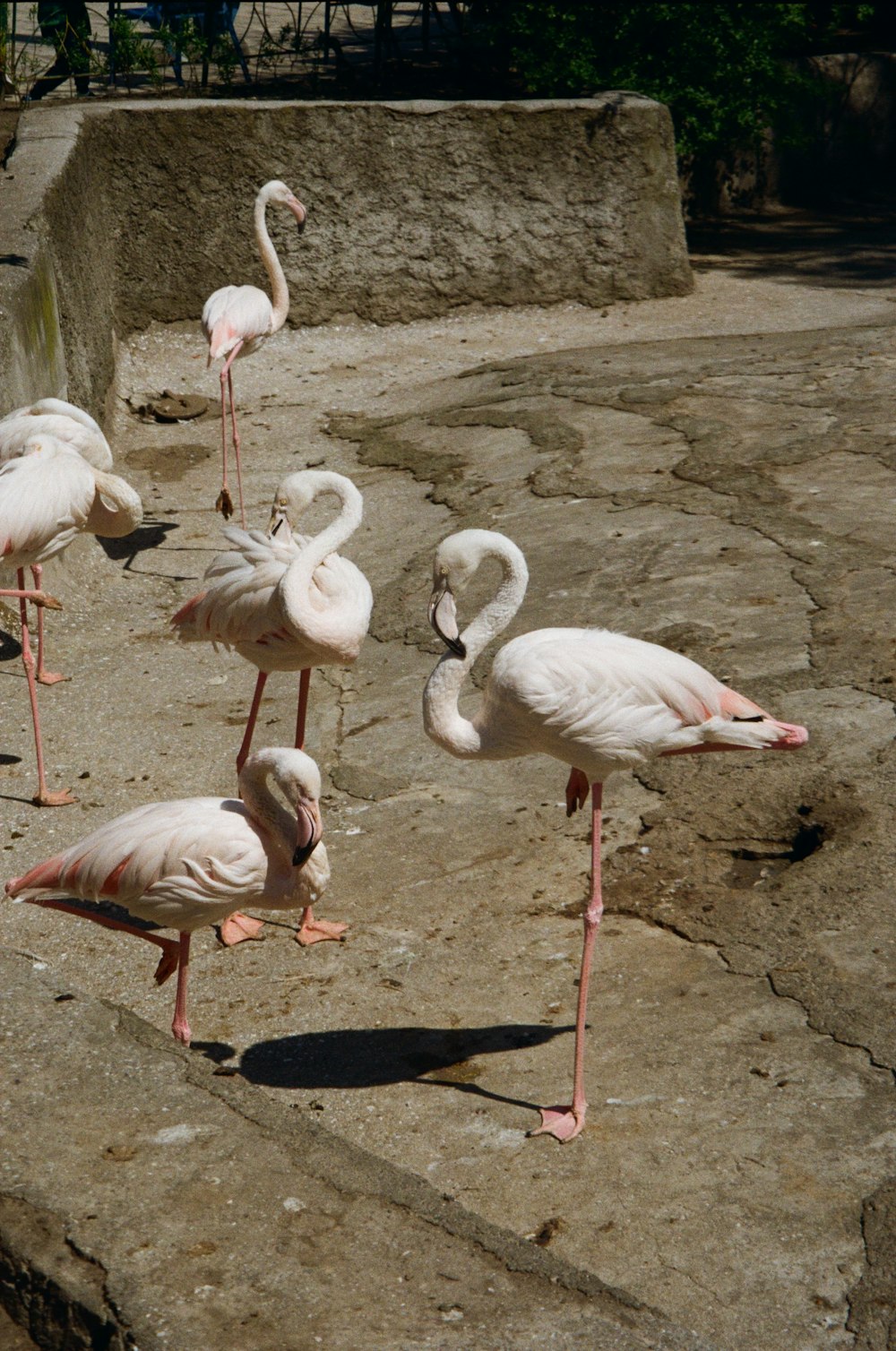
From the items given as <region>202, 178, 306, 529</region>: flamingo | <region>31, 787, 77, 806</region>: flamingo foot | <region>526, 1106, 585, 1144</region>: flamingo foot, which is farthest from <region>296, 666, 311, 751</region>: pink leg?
<region>202, 178, 306, 529</region>: flamingo

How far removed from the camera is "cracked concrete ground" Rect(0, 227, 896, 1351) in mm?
3092

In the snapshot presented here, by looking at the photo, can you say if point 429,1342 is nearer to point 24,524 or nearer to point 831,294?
point 24,524

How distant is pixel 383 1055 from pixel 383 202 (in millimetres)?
7767

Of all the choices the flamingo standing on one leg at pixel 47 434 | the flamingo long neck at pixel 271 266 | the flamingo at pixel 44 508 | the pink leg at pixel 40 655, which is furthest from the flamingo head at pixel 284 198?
the pink leg at pixel 40 655

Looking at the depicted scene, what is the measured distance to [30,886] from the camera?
3676 mm

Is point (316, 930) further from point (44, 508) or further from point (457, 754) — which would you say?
point (44, 508)

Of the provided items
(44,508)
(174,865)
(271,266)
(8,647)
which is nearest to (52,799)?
(44,508)

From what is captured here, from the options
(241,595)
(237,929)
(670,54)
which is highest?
(670,54)

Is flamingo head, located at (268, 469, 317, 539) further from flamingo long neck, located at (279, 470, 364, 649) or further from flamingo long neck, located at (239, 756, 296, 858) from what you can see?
flamingo long neck, located at (239, 756, 296, 858)

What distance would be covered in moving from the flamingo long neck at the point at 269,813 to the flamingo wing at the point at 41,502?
6.78 feet

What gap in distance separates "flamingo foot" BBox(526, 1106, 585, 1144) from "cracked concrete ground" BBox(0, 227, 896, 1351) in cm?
3

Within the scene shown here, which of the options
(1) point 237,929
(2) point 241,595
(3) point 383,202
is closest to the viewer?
(1) point 237,929

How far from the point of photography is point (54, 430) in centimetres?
590

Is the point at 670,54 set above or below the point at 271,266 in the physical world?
above
